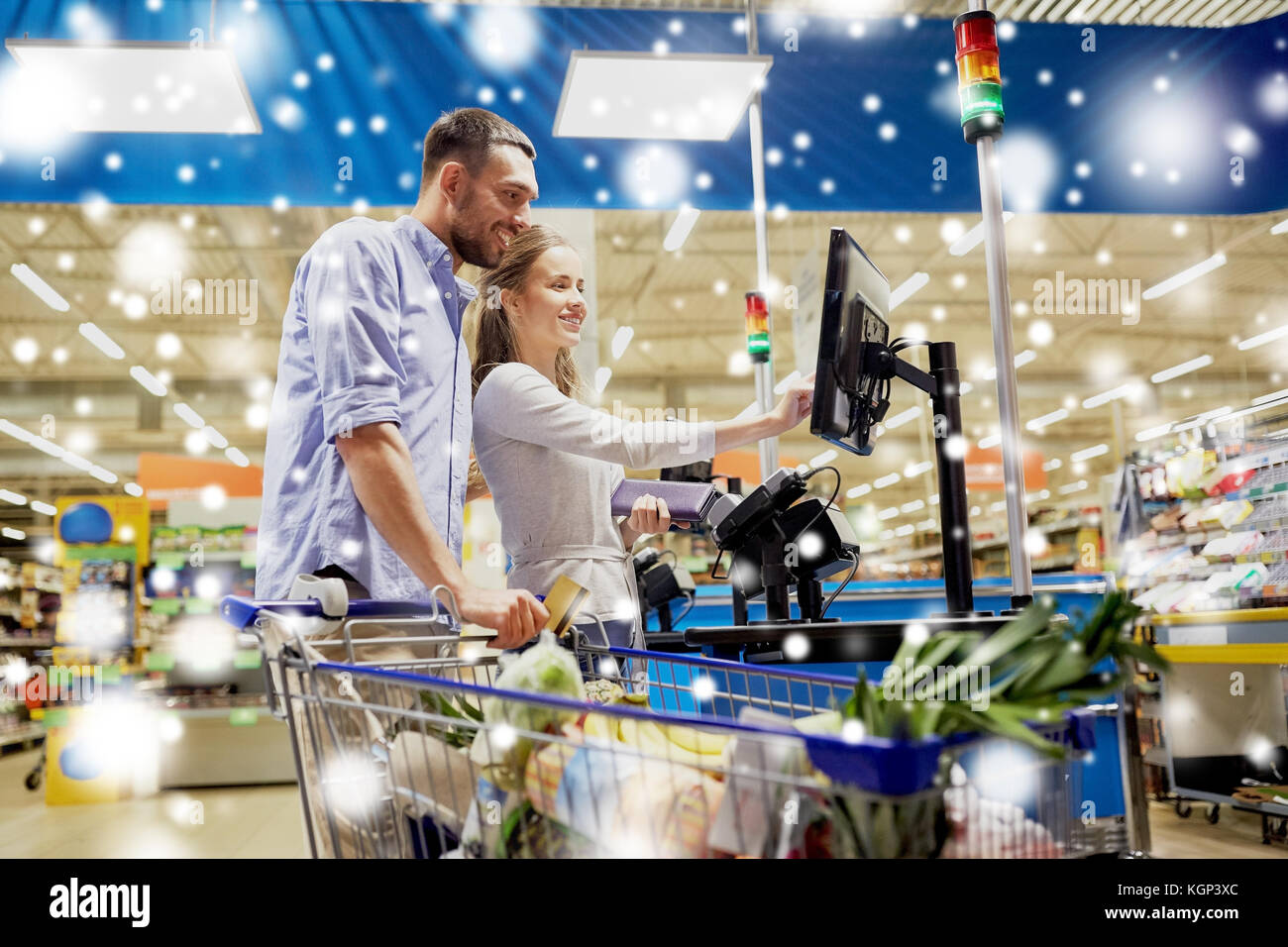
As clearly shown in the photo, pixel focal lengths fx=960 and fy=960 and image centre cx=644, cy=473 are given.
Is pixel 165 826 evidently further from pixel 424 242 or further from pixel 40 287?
pixel 40 287

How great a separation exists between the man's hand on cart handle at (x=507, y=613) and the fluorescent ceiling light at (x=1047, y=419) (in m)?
18.6

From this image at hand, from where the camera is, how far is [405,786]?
3.28ft

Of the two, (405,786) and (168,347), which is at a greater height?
A: (168,347)

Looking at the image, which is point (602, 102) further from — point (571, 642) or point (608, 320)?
point (608, 320)

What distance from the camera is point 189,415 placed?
1638 cm

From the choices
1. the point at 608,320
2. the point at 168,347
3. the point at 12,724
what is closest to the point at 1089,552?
the point at 608,320

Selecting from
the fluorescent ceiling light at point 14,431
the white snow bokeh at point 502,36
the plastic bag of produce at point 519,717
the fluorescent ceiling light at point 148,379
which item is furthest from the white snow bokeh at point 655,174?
the fluorescent ceiling light at point 14,431

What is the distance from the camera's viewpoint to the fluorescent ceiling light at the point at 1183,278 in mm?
11623

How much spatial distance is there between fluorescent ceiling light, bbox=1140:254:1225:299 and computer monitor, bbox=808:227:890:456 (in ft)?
37.2

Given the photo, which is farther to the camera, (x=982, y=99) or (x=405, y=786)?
(x=982, y=99)

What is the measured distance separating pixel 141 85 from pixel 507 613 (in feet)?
10.7

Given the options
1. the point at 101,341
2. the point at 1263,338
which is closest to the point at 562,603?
the point at 101,341

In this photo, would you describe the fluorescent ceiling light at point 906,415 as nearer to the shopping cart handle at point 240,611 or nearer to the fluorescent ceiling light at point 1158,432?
the fluorescent ceiling light at point 1158,432

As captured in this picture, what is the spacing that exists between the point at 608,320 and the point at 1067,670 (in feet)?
43.2
